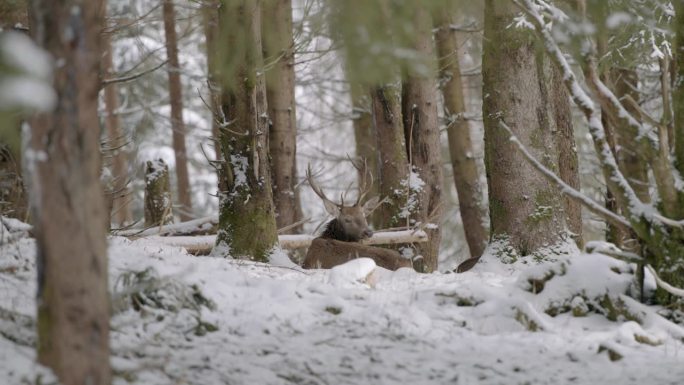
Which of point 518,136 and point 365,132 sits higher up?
point 365,132

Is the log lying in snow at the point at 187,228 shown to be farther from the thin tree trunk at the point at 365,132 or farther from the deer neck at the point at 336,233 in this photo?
the thin tree trunk at the point at 365,132

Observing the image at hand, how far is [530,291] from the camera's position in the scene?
6.53m

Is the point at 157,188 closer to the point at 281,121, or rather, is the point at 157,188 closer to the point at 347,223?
the point at 281,121

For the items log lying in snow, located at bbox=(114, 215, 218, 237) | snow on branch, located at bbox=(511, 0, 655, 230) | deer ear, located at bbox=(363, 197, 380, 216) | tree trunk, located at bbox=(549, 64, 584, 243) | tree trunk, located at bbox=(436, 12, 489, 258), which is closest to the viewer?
snow on branch, located at bbox=(511, 0, 655, 230)

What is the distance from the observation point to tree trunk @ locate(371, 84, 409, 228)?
11.7m

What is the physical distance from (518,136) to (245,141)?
2.87 metres

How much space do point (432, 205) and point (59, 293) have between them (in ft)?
28.1

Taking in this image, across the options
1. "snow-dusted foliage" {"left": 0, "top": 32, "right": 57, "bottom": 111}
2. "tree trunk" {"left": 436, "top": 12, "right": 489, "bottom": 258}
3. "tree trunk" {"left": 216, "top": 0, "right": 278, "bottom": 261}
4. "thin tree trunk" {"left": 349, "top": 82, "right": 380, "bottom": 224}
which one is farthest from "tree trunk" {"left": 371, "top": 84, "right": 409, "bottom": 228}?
"snow-dusted foliage" {"left": 0, "top": 32, "right": 57, "bottom": 111}

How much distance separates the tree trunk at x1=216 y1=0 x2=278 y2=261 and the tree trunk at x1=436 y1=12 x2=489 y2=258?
7.09 m

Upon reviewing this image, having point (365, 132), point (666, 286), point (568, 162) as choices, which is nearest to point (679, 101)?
point (666, 286)

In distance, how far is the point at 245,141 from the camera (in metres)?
8.78

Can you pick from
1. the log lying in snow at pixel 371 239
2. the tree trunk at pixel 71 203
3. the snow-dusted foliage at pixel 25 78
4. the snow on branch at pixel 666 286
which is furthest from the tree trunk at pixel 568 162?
the snow-dusted foliage at pixel 25 78

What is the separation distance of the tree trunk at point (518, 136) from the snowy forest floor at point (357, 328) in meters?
2.40

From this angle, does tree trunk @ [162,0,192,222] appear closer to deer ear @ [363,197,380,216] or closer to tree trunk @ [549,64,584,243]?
deer ear @ [363,197,380,216]
